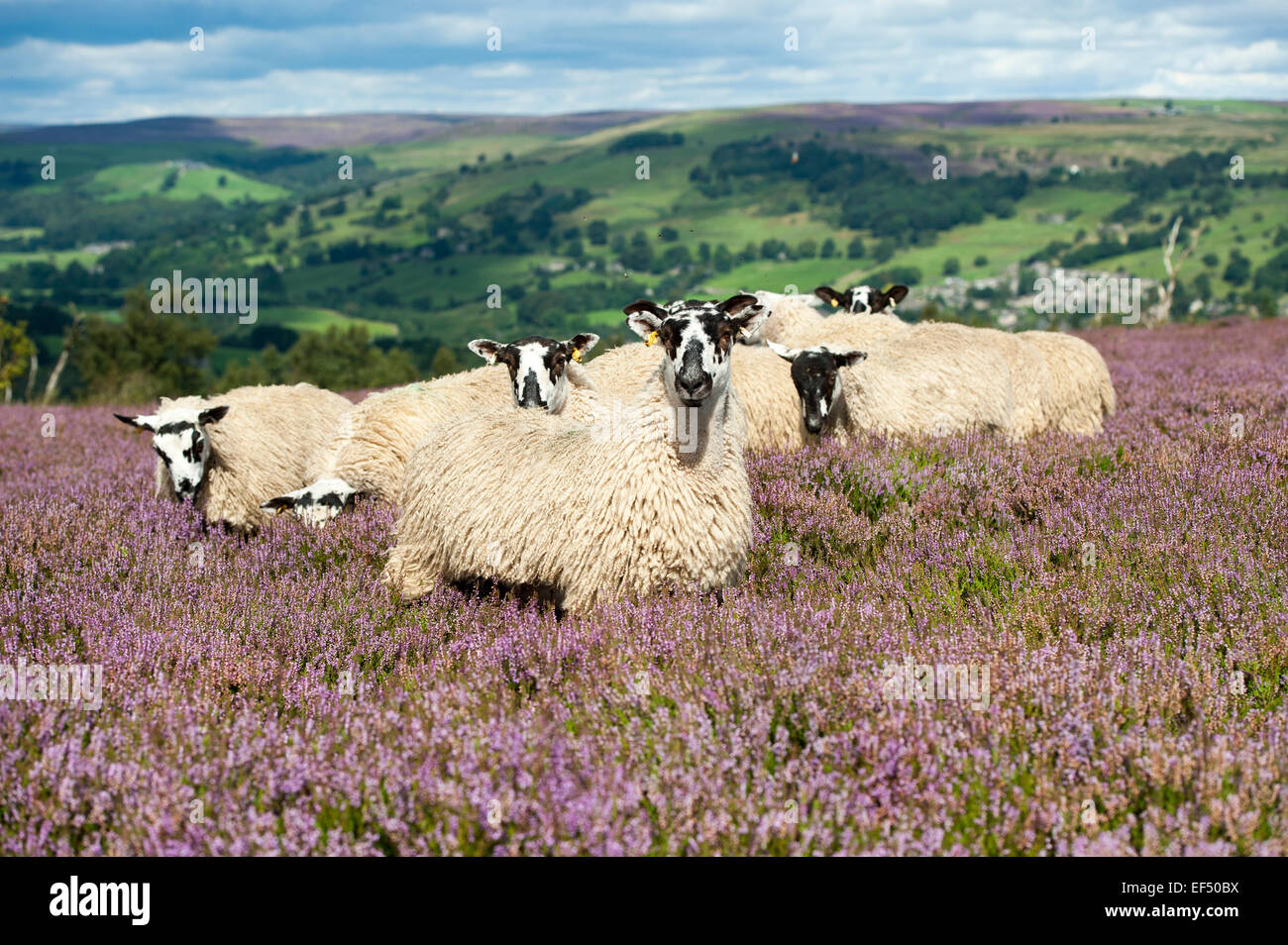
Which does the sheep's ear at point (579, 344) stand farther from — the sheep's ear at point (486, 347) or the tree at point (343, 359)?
the tree at point (343, 359)

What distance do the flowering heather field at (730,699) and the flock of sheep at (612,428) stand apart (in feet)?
1.06

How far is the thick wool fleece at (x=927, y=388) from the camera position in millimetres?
8891

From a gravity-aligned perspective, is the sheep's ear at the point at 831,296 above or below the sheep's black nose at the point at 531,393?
above

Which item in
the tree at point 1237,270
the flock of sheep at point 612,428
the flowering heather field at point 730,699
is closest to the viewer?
the flowering heather field at point 730,699

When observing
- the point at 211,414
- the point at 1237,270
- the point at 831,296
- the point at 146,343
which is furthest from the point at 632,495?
the point at 1237,270

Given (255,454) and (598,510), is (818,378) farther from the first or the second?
(255,454)

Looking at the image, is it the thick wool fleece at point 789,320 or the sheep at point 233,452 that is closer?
the sheep at point 233,452

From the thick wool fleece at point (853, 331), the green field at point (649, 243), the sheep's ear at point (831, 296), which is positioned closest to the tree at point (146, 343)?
the green field at point (649, 243)

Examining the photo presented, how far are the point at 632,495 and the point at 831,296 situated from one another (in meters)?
10.5

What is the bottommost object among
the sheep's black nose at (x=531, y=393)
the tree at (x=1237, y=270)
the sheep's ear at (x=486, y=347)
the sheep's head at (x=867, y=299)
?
the sheep's black nose at (x=531, y=393)

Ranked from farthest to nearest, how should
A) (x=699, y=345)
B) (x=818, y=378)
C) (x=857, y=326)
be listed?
1. (x=857, y=326)
2. (x=818, y=378)
3. (x=699, y=345)

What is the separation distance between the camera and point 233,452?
8.87 metres
